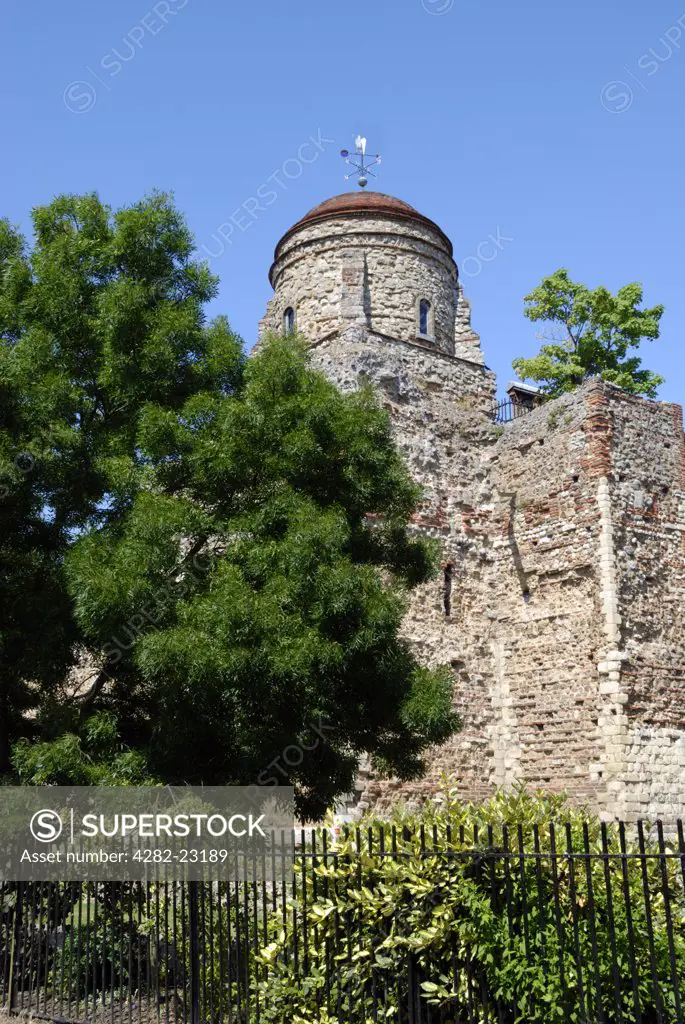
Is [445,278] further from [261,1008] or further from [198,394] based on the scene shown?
[261,1008]

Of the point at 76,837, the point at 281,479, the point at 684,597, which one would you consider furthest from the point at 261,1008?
the point at 684,597

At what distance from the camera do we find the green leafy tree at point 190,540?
29.6 ft

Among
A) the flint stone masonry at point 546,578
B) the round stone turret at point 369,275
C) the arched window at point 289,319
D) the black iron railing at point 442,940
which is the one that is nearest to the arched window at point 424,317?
the round stone turret at point 369,275

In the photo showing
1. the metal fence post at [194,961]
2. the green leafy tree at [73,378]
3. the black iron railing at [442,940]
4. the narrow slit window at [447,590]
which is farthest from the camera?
the narrow slit window at [447,590]

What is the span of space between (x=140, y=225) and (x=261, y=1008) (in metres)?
8.55

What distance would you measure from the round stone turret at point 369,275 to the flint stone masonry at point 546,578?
2.25 ft

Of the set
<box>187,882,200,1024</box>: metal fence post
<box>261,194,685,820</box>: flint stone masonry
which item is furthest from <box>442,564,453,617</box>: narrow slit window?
<box>187,882,200,1024</box>: metal fence post

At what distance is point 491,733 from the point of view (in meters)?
17.0

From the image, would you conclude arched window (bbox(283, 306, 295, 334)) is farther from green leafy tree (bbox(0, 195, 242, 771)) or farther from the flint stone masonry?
green leafy tree (bbox(0, 195, 242, 771))

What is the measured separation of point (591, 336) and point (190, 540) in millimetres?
17639

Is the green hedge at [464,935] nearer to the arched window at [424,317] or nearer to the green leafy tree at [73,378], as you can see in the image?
the green leafy tree at [73,378]

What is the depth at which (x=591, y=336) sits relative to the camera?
2523cm

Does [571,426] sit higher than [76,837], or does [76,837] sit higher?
[571,426]

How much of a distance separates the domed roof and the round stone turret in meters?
0.02
